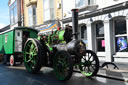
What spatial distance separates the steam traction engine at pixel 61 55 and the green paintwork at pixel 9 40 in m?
3.15

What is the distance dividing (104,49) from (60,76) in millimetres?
5903

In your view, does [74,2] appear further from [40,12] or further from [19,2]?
[19,2]

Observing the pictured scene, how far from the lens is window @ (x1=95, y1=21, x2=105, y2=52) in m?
11.0

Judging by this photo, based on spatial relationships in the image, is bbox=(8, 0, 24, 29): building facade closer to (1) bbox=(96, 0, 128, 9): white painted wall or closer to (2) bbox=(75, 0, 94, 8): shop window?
(2) bbox=(75, 0, 94, 8): shop window

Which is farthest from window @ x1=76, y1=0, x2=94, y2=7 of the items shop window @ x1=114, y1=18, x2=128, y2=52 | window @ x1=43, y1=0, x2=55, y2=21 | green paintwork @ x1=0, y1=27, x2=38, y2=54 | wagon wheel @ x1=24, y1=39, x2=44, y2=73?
wagon wheel @ x1=24, y1=39, x2=44, y2=73

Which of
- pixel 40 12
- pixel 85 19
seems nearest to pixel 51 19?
pixel 40 12

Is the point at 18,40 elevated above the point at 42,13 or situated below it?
below

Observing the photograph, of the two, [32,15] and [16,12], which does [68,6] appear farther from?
[16,12]

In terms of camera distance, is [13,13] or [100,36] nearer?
[100,36]

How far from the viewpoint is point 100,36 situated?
1123 centimetres

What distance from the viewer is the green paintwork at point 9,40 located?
427 inches

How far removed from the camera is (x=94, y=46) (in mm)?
→ 11508

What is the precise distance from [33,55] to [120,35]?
19.4 ft

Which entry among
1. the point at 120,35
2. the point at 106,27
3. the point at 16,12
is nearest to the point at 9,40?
the point at 106,27
